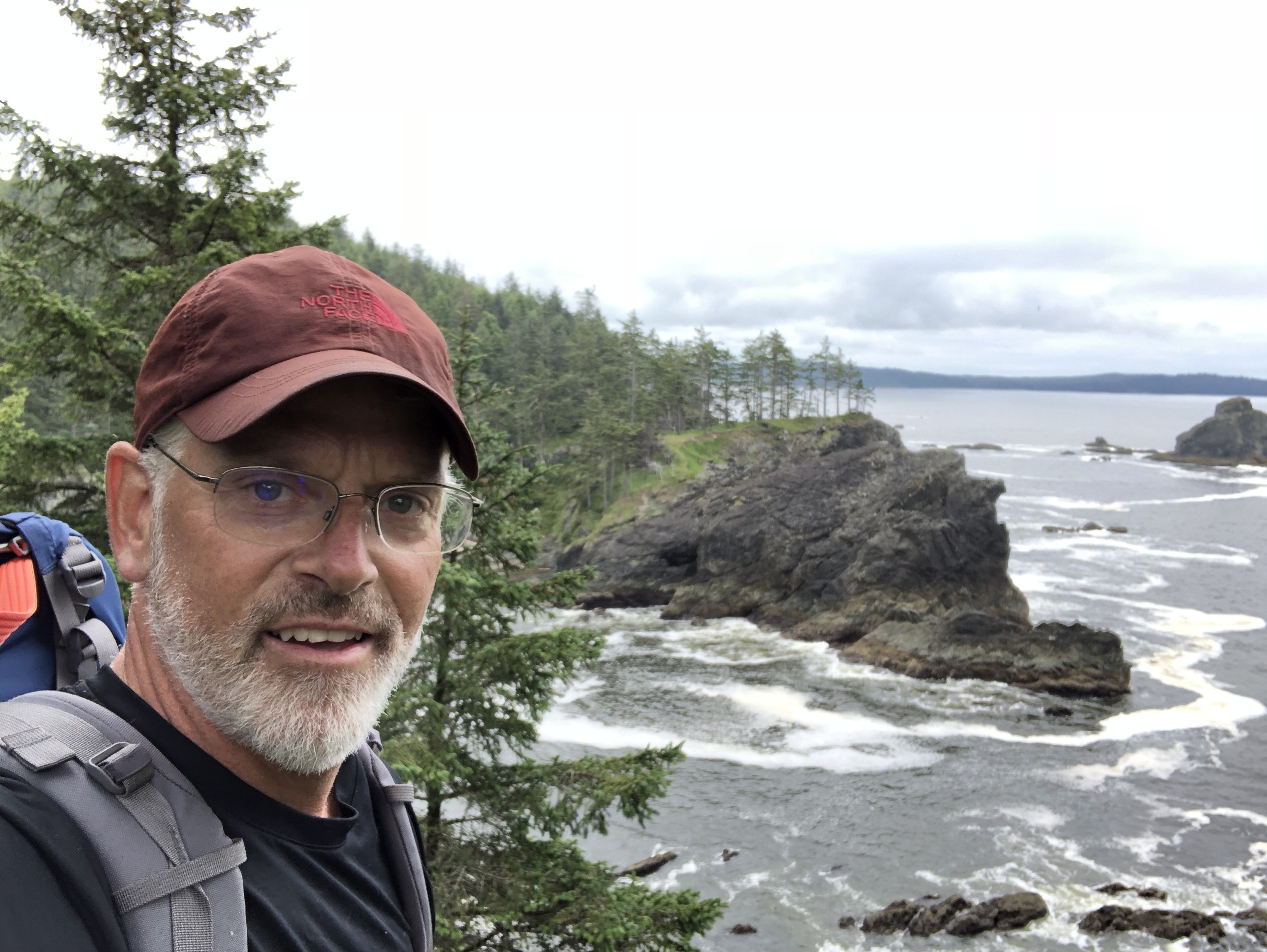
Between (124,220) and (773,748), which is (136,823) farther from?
(773,748)

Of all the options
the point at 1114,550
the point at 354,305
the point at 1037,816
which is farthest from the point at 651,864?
the point at 1114,550

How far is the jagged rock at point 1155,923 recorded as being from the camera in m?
19.4

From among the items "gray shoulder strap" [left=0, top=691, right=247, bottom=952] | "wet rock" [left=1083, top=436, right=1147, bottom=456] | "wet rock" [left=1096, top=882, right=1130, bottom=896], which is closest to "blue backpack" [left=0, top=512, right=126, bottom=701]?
"gray shoulder strap" [left=0, top=691, right=247, bottom=952]

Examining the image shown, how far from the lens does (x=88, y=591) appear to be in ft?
7.15

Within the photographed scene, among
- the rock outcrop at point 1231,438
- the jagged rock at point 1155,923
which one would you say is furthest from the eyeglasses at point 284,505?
the rock outcrop at point 1231,438

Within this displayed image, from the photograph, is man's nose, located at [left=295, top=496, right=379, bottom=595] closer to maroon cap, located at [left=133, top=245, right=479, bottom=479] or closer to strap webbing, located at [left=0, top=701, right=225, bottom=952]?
maroon cap, located at [left=133, top=245, right=479, bottom=479]

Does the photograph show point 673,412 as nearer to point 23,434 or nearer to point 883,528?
point 883,528

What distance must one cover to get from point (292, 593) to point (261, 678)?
0.16m

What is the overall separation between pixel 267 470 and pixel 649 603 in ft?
156

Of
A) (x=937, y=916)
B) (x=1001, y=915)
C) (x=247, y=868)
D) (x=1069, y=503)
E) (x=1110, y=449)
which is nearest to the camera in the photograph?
(x=247, y=868)

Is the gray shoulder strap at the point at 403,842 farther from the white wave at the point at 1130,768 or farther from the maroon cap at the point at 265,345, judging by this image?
the white wave at the point at 1130,768

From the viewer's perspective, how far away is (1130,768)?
28.0 meters

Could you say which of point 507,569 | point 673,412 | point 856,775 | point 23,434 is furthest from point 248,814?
point 673,412

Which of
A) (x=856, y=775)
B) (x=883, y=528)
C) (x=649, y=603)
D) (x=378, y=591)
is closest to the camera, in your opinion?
(x=378, y=591)
